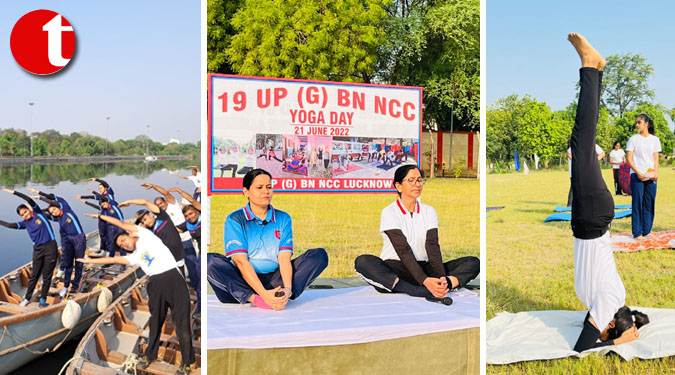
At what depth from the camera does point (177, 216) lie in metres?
3.68

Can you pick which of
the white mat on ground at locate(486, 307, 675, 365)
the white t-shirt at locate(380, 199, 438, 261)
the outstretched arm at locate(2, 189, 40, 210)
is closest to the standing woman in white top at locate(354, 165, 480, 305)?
the white t-shirt at locate(380, 199, 438, 261)

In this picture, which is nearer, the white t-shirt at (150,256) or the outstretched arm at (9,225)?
the white t-shirt at (150,256)

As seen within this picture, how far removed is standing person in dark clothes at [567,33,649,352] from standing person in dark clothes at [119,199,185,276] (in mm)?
2118

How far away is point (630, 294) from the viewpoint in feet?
15.4

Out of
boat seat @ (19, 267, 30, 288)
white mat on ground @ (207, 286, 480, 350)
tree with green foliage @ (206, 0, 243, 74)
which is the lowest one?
white mat on ground @ (207, 286, 480, 350)

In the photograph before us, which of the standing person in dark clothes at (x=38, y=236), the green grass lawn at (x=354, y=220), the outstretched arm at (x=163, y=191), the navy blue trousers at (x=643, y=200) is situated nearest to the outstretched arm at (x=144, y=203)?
the outstretched arm at (x=163, y=191)

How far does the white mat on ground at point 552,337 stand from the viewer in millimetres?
3477

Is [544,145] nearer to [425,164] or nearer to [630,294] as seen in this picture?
[425,164]

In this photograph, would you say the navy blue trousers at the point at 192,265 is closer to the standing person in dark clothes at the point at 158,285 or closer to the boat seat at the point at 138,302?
the standing person in dark clothes at the point at 158,285

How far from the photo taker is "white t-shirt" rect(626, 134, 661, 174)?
4957mm

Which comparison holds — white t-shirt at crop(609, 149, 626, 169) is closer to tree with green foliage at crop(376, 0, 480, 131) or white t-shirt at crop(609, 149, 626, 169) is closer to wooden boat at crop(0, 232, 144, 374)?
tree with green foliage at crop(376, 0, 480, 131)

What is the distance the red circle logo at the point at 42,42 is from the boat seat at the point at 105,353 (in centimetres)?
153

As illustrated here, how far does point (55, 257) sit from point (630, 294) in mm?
3969

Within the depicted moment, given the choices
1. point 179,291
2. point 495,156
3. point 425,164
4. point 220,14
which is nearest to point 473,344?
point 179,291
